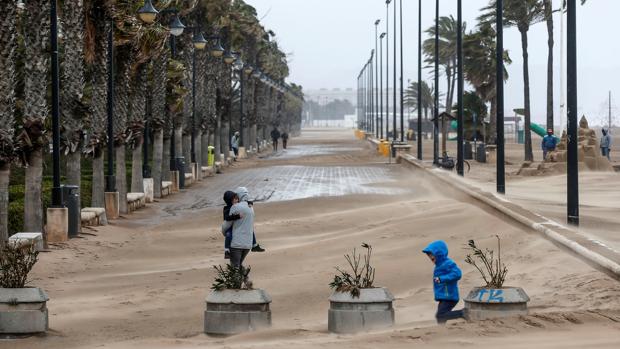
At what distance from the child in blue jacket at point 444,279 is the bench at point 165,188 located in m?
29.8

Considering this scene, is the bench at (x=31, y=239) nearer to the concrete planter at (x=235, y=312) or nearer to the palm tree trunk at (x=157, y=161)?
the concrete planter at (x=235, y=312)

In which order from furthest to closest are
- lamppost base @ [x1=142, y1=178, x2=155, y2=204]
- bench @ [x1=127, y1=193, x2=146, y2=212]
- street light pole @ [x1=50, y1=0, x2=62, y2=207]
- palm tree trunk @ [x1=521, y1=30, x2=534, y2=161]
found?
1. palm tree trunk @ [x1=521, y1=30, x2=534, y2=161]
2. lamppost base @ [x1=142, y1=178, x2=155, y2=204]
3. bench @ [x1=127, y1=193, x2=146, y2=212]
4. street light pole @ [x1=50, y1=0, x2=62, y2=207]

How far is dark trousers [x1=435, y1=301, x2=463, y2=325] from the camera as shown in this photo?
583 inches

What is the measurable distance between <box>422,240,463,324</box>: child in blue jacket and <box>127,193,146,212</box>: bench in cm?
2317

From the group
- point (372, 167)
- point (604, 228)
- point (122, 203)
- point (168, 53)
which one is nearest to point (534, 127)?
point (372, 167)

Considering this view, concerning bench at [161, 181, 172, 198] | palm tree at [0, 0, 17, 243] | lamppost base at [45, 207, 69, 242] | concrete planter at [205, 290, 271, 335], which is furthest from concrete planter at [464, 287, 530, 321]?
bench at [161, 181, 172, 198]

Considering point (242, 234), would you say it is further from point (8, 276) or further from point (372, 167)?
point (372, 167)

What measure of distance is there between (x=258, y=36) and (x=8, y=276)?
7737 centimetres

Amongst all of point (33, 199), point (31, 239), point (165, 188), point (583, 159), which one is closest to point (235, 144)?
point (583, 159)

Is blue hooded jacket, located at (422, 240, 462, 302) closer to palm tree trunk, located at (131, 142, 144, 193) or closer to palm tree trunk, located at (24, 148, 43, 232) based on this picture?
palm tree trunk, located at (24, 148, 43, 232)

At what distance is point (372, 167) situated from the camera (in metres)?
65.9

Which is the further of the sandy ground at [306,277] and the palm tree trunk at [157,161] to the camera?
the palm tree trunk at [157,161]

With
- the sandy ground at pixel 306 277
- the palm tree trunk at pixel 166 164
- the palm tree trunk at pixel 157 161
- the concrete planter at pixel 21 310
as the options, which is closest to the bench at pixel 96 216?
the sandy ground at pixel 306 277

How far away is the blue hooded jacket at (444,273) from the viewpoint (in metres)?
15.0
